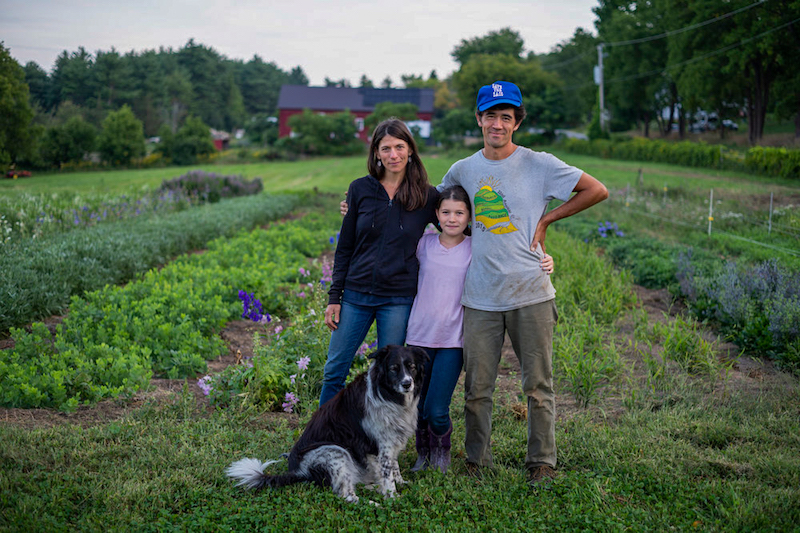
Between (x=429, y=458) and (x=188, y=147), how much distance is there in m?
47.8

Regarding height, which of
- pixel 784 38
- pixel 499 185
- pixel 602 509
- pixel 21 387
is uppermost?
pixel 784 38

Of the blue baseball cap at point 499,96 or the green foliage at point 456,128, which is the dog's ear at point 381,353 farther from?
the green foliage at point 456,128

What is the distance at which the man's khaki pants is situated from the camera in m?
3.76

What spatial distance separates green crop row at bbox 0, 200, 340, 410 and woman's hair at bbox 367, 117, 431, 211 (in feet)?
9.70

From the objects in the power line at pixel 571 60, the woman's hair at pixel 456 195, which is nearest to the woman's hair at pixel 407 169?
the woman's hair at pixel 456 195

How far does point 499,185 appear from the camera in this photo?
375cm

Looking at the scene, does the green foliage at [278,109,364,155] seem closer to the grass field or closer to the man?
the grass field

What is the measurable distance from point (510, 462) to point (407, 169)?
2.24 m

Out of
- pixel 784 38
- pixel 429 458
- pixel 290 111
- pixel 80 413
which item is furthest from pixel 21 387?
pixel 290 111

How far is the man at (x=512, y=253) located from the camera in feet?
12.1

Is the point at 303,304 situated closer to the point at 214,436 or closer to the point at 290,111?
Answer: the point at 214,436

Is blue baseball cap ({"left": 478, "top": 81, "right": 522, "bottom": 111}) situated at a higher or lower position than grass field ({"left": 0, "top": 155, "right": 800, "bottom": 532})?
higher

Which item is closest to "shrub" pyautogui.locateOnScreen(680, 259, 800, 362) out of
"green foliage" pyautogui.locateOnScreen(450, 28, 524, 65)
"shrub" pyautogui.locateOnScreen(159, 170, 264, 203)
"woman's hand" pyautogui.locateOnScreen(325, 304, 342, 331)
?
"woman's hand" pyautogui.locateOnScreen(325, 304, 342, 331)

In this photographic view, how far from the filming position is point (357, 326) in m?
4.04
